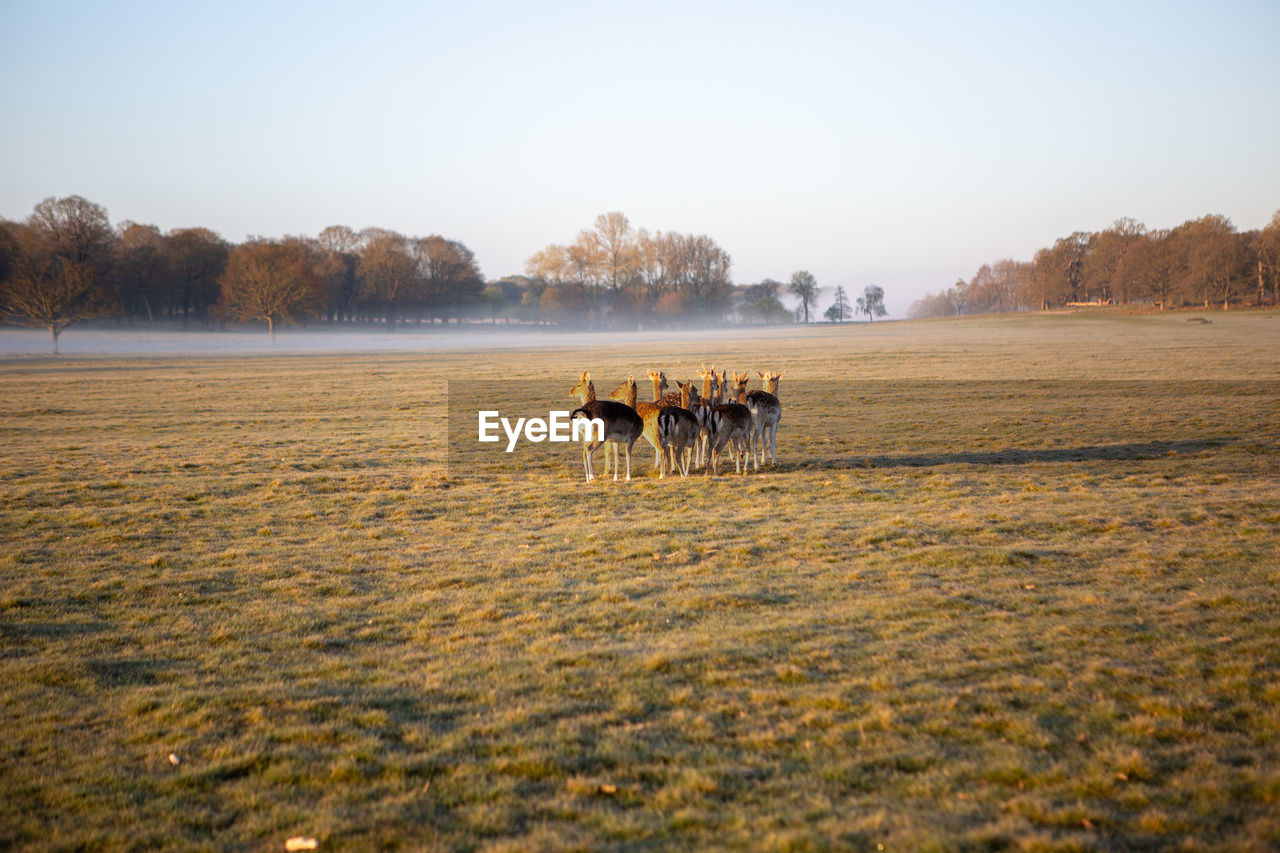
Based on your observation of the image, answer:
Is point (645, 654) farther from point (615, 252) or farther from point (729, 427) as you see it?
point (615, 252)

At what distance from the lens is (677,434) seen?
675 inches

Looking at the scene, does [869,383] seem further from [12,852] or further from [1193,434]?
[12,852]

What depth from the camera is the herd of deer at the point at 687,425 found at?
16844 millimetres

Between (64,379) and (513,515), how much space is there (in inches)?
1666

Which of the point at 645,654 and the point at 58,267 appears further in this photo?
the point at 58,267

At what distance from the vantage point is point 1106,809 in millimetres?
4930

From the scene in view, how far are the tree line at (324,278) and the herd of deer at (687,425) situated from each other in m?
74.4

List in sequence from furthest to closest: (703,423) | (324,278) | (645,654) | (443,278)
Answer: (443,278), (324,278), (703,423), (645,654)

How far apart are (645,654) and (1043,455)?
15.4 meters

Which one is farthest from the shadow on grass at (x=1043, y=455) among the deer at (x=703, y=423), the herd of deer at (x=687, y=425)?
the deer at (x=703, y=423)

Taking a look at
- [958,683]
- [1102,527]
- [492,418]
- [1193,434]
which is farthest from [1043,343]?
[958,683]
